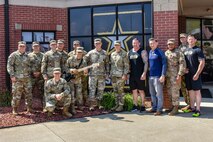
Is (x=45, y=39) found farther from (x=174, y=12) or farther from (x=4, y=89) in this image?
(x=174, y=12)

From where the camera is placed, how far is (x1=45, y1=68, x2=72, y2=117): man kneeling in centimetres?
751

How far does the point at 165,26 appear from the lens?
9531mm

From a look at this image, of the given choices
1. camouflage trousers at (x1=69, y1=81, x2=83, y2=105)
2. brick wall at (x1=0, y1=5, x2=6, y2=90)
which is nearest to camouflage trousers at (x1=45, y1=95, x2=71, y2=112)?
camouflage trousers at (x1=69, y1=81, x2=83, y2=105)

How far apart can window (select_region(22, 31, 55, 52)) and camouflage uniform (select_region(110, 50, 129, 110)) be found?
3282 millimetres

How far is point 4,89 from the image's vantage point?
10055 mm

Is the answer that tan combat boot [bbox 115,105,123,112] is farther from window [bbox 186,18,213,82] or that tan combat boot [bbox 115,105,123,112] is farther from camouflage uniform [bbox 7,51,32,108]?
window [bbox 186,18,213,82]

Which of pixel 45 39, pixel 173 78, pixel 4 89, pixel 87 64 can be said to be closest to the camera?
pixel 173 78

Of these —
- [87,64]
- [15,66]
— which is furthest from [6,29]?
[87,64]

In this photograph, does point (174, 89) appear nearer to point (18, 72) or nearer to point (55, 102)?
point (55, 102)

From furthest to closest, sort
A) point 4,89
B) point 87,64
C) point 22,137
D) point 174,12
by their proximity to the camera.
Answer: point 4,89 → point 174,12 → point 87,64 → point 22,137

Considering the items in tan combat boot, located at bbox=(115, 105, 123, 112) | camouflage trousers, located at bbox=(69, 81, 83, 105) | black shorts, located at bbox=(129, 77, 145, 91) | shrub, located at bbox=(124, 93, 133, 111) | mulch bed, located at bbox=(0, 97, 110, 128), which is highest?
black shorts, located at bbox=(129, 77, 145, 91)

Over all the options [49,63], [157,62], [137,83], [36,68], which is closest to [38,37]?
[36,68]

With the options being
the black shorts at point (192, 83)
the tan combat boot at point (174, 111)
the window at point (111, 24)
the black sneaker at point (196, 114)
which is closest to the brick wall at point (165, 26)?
the window at point (111, 24)

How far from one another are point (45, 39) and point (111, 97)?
11.5ft
